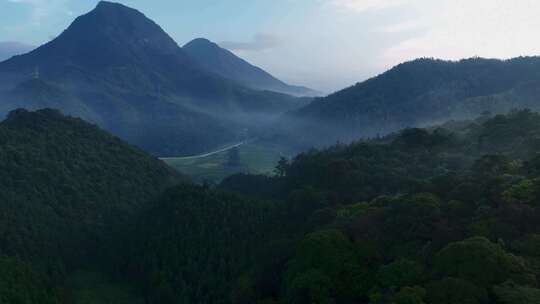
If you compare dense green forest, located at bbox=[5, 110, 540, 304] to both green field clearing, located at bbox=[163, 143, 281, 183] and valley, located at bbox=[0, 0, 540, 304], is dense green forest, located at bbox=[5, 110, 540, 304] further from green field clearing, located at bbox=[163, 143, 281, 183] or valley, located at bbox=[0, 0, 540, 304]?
green field clearing, located at bbox=[163, 143, 281, 183]

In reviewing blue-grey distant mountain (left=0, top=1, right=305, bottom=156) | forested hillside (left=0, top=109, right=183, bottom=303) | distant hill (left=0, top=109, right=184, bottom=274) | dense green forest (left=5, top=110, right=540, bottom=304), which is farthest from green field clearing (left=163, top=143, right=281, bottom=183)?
dense green forest (left=5, top=110, right=540, bottom=304)

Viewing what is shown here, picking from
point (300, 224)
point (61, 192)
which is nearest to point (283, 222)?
point (300, 224)

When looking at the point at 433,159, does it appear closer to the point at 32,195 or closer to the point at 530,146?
the point at 530,146

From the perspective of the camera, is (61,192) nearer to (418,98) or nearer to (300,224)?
(300,224)

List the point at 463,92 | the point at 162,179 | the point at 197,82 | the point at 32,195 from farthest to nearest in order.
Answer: the point at 197,82 < the point at 463,92 < the point at 162,179 < the point at 32,195

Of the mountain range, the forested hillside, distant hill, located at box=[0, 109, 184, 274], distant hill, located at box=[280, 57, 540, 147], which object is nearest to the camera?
the forested hillside

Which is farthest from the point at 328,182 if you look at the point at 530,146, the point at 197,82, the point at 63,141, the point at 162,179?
the point at 197,82
